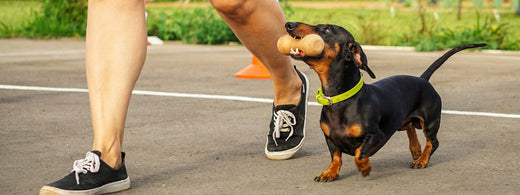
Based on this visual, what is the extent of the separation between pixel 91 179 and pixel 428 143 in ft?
5.51

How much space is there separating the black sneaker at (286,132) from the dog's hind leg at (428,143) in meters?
0.63

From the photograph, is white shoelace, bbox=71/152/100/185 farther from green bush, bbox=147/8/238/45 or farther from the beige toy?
green bush, bbox=147/8/238/45

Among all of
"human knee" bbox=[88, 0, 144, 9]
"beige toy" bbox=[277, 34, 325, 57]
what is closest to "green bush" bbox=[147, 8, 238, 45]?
"human knee" bbox=[88, 0, 144, 9]

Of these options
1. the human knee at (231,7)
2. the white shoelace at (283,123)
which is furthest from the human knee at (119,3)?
the white shoelace at (283,123)

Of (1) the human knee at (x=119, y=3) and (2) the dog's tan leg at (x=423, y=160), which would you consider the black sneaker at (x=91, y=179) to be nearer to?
(1) the human knee at (x=119, y=3)

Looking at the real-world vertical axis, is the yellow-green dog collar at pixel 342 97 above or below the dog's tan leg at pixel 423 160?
above

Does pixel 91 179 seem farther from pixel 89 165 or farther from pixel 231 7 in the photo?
pixel 231 7

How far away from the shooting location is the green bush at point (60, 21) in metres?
13.6

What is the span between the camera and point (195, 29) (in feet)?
Result: 42.5

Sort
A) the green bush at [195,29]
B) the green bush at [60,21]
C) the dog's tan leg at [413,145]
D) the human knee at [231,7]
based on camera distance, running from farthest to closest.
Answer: the green bush at [60,21]
the green bush at [195,29]
the dog's tan leg at [413,145]
the human knee at [231,7]

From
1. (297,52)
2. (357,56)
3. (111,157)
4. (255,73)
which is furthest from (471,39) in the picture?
(111,157)

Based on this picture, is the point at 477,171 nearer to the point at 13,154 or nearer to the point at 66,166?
the point at 66,166

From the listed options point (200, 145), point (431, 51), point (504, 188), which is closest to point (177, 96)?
point (200, 145)

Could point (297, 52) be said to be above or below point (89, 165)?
above
